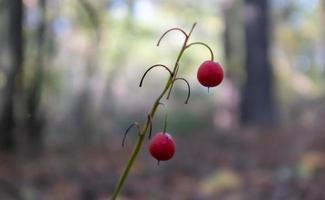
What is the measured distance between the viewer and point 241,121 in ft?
52.5

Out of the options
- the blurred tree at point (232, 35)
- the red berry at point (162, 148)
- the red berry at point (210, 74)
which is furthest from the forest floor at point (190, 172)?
the blurred tree at point (232, 35)

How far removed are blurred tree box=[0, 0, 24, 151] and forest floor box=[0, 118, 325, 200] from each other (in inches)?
24.1

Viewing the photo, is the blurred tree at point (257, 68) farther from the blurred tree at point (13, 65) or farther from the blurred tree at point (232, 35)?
the blurred tree at point (13, 65)

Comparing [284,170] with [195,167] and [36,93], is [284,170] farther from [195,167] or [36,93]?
[36,93]

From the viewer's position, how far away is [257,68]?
14812 millimetres

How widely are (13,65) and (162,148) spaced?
616 centimetres

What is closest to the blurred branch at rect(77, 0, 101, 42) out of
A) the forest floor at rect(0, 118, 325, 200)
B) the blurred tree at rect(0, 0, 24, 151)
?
the forest floor at rect(0, 118, 325, 200)

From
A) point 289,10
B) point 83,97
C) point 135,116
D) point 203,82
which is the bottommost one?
point 135,116

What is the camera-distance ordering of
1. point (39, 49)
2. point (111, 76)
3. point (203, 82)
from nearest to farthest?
point (203, 82) < point (39, 49) < point (111, 76)

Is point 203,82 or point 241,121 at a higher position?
point 203,82

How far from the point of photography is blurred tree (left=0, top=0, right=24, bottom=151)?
7.60 meters

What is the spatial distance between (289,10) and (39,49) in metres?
18.9

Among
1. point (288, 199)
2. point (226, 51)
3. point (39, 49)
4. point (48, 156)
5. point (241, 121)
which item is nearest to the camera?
point (288, 199)

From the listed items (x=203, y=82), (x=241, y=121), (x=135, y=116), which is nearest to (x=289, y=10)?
(x=135, y=116)
